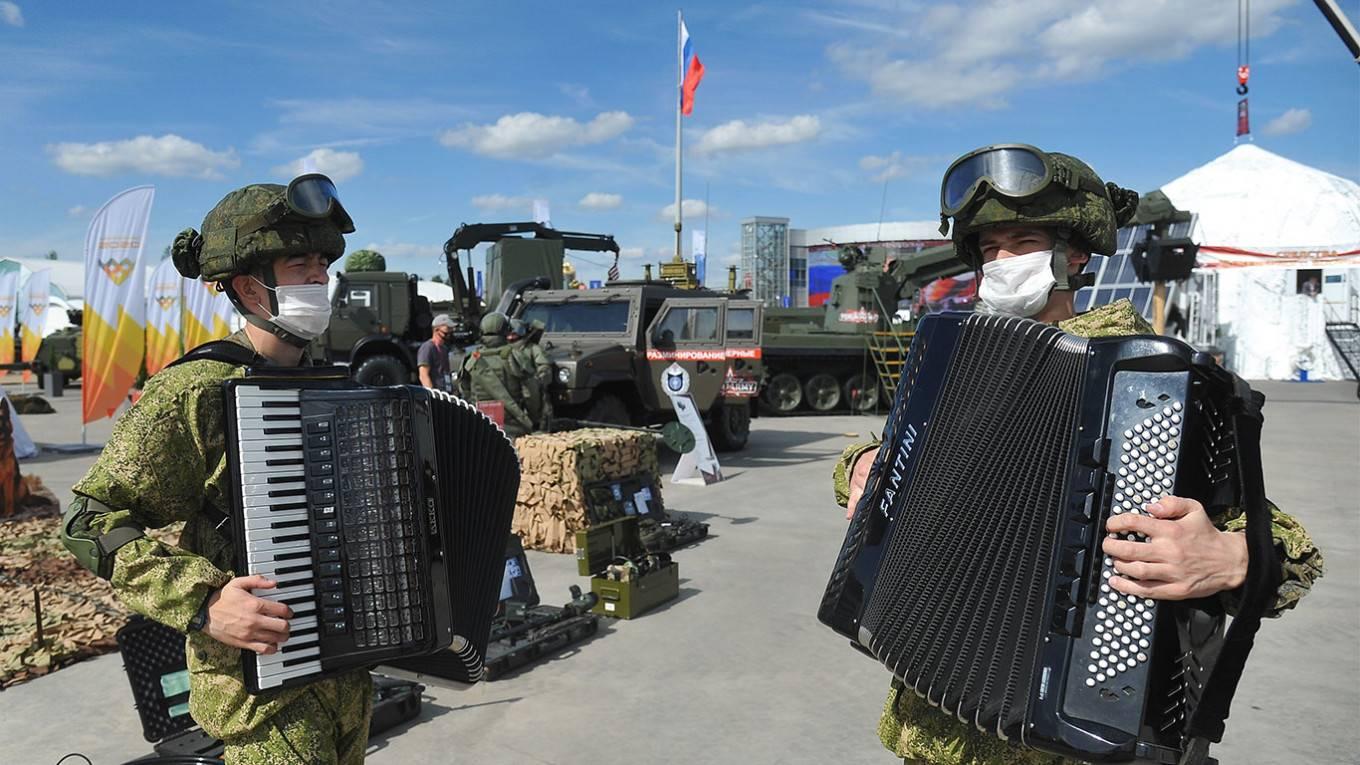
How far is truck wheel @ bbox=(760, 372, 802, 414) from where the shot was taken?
16.5 m

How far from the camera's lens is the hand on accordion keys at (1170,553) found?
4.57 ft

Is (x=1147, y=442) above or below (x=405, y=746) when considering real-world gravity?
above

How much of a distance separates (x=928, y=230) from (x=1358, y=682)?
49745mm

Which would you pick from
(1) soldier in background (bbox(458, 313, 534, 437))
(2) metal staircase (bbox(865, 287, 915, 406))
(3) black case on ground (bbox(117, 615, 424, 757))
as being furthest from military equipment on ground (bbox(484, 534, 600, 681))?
(2) metal staircase (bbox(865, 287, 915, 406))

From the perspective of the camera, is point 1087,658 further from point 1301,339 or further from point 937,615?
point 1301,339

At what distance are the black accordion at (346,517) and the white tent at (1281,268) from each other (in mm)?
30766

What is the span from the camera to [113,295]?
10.5 meters

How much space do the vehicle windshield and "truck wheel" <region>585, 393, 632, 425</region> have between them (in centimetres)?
95

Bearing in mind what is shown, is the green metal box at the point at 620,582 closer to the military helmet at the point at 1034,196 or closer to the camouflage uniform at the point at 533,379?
the camouflage uniform at the point at 533,379

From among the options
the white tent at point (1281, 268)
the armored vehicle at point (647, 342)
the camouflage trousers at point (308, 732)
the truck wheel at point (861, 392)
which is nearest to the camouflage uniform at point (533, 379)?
the armored vehicle at point (647, 342)

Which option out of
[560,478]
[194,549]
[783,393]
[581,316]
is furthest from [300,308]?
[783,393]

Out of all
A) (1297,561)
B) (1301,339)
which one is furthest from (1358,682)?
(1301,339)

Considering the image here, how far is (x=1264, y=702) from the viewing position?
4156 millimetres

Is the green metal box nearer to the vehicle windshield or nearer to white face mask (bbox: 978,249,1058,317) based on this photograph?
white face mask (bbox: 978,249,1058,317)
